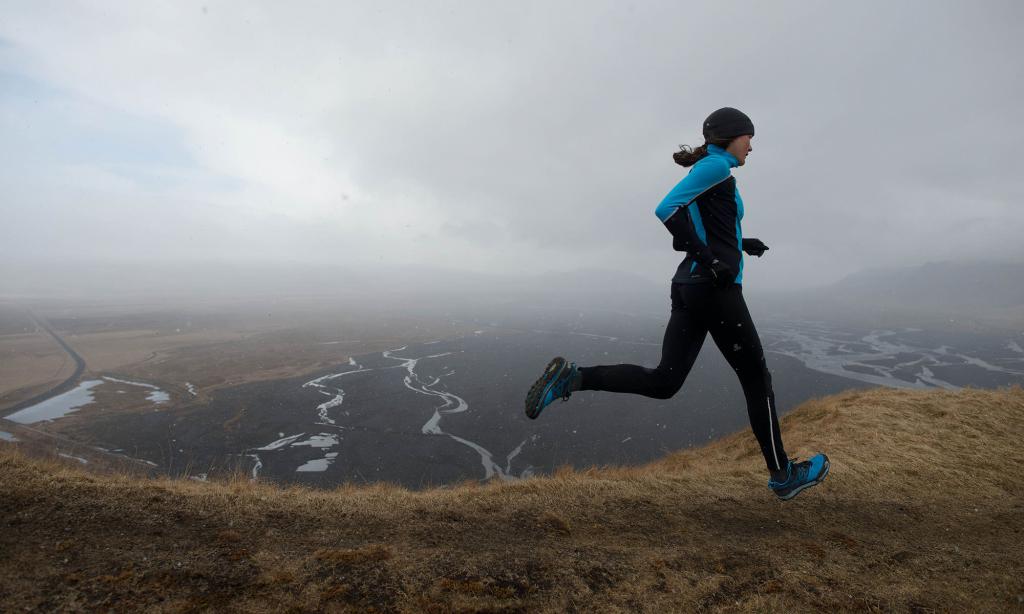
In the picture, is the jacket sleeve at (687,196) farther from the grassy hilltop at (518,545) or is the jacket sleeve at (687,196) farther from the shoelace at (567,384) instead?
the grassy hilltop at (518,545)

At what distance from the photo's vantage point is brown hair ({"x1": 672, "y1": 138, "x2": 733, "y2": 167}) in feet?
12.3

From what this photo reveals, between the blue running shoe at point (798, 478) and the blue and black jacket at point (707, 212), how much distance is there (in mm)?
1778

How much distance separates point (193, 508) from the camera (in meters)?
3.62

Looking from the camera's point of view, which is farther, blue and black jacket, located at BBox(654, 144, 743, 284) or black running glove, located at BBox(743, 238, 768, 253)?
black running glove, located at BBox(743, 238, 768, 253)

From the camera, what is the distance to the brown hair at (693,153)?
375 cm

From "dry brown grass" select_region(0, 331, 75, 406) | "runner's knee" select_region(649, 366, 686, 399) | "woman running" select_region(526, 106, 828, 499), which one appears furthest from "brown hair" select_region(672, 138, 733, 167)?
"dry brown grass" select_region(0, 331, 75, 406)

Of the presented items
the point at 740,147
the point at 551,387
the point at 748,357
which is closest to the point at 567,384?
the point at 551,387

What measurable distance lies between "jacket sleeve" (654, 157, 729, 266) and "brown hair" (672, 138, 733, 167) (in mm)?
314

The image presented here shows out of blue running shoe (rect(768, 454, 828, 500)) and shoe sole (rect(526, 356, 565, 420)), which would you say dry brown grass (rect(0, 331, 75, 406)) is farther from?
blue running shoe (rect(768, 454, 828, 500))

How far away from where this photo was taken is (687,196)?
3506 mm

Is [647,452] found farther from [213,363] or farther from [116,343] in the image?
[116,343]

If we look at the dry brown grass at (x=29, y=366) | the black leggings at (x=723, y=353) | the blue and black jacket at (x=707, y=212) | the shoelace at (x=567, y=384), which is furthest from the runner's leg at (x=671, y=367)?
the dry brown grass at (x=29, y=366)

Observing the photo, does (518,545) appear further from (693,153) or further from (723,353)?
(693,153)

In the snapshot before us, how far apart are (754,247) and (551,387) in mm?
2316
